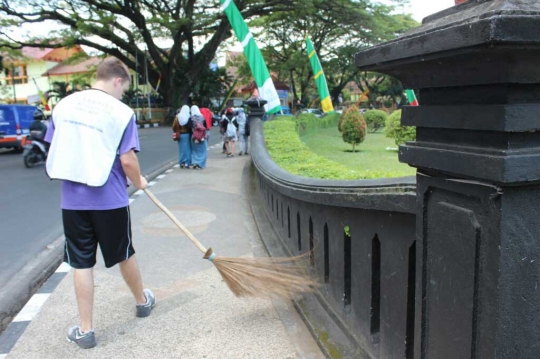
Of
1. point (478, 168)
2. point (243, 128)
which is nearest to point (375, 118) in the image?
point (243, 128)

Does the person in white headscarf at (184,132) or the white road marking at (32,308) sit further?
the person in white headscarf at (184,132)

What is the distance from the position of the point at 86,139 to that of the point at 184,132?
8562mm

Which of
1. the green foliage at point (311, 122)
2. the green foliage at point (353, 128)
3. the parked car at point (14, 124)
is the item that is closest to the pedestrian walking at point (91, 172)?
the green foliage at point (353, 128)

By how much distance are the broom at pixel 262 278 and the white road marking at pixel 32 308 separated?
1447mm

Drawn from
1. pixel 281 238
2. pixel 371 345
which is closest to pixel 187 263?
pixel 281 238

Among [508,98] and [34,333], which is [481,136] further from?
[34,333]

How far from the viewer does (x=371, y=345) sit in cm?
241

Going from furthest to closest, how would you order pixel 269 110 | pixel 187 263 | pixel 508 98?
pixel 269 110 < pixel 187 263 < pixel 508 98

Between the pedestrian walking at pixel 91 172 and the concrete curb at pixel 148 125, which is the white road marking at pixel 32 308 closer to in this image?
the pedestrian walking at pixel 91 172

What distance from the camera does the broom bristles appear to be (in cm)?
334

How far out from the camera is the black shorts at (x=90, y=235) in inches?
120

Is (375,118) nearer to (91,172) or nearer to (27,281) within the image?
(27,281)

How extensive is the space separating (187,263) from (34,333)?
5.60 feet

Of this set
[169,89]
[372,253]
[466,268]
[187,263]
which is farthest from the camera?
[169,89]
